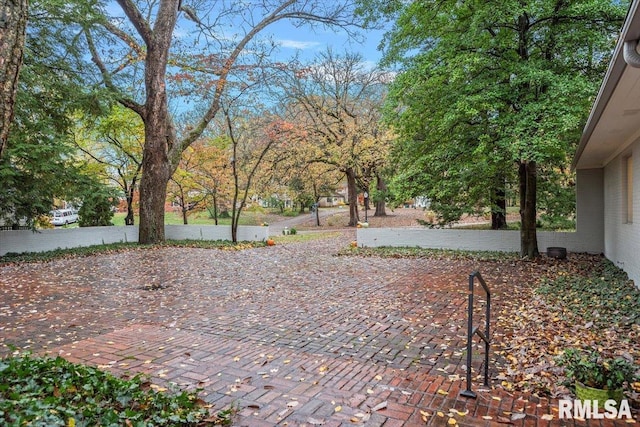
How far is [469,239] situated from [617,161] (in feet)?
15.7

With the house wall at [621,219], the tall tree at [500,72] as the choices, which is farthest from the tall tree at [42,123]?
the house wall at [621,219]

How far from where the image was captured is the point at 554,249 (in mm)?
10453

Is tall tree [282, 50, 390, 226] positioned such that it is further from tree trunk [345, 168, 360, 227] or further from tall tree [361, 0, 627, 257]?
tall tree [361, 0, 627, 257]

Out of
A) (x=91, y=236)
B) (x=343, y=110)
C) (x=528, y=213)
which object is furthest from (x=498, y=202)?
(x=91, y=236)

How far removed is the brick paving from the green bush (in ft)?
0.89

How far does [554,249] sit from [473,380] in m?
8.61

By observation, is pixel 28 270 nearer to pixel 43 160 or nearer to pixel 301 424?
pixel 43 160

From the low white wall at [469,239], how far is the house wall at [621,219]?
77 cm

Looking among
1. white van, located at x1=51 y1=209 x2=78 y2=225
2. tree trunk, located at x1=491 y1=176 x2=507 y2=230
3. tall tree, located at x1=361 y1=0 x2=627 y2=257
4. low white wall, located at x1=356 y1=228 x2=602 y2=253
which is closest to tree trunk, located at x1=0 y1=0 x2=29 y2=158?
tall tree, located at x1=361 y1=0 x2=627 y2=257

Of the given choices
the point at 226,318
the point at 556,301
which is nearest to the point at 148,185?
the point at 226,318

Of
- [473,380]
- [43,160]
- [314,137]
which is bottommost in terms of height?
[473,380]

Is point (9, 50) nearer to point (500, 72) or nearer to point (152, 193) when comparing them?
point (500, 72)

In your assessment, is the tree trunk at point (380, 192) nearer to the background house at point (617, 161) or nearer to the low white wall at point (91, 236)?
the low white wall at point (91, 236)

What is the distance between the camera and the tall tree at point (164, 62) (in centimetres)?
1359
